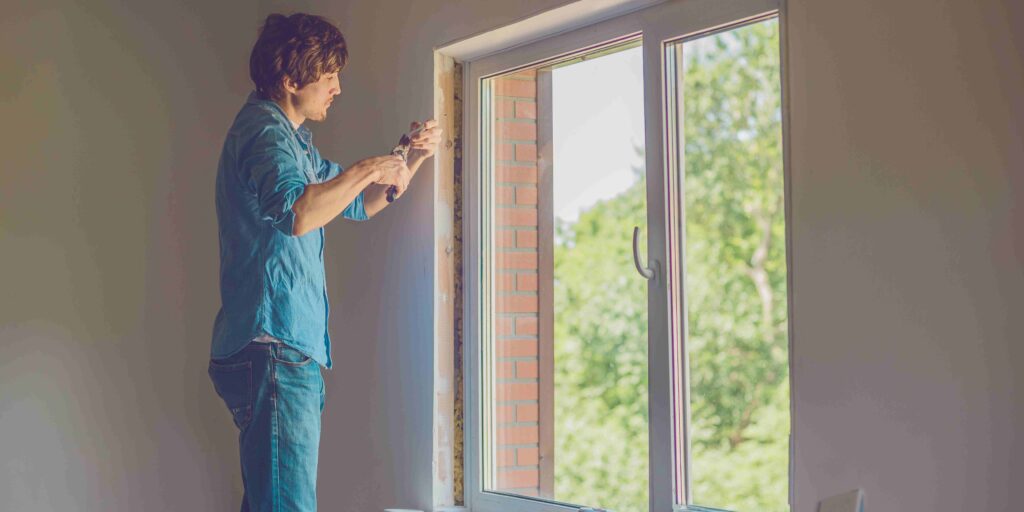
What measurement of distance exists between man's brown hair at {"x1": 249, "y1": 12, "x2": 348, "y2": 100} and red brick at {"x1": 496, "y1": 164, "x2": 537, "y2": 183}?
68 cm

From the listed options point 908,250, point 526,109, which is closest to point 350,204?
point 526,109

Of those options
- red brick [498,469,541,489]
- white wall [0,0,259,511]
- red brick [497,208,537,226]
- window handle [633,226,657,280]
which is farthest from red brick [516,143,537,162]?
white wall [0,0,259,511]

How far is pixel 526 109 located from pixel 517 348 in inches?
26.3

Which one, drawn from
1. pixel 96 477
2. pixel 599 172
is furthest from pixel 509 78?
pixel 96 477

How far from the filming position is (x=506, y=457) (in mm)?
2684

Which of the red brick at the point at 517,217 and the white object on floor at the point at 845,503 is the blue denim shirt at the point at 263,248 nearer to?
the red brick at the point at 517,217

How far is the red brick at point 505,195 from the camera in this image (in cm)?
272

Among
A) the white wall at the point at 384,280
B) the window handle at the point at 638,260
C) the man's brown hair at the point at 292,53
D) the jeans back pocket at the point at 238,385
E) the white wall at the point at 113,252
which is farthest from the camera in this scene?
the white wall at the point at 113,252

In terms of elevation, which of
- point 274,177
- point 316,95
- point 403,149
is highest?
point 316,95

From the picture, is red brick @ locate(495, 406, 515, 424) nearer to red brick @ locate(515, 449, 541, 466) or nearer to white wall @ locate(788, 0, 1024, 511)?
red brick @ locate(515, 449, 541, 466)

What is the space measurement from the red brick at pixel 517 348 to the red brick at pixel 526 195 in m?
0.38

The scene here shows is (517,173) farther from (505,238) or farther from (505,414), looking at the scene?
(505,414)

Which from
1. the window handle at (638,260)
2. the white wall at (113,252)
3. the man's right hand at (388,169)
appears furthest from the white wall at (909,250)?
the white wall at (113,252)

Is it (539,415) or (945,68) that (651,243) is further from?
(945,68)
